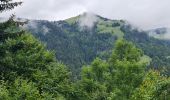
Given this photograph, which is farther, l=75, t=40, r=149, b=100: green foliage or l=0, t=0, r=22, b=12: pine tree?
l=75, t=40, r=149, b=100: green foliage

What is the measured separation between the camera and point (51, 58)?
5800 cm

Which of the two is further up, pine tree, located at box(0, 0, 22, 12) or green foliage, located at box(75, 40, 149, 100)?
pine tree, located at box(0, 0, 22, 12)

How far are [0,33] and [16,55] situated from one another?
46.8 feet

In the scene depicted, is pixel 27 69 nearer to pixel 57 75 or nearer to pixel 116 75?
pixel 57 75

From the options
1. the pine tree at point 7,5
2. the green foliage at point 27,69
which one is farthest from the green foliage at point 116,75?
the pine tree at point 7,5

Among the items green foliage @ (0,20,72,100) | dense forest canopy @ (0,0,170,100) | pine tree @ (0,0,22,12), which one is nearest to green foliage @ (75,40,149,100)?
dense forest canopy @ (0,0,170,100)

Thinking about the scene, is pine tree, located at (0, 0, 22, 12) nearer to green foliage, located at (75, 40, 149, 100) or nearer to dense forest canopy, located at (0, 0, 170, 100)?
dense forest canopy, located at (0, 0, 170, 100)

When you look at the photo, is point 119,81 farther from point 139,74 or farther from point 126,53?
point 126,53

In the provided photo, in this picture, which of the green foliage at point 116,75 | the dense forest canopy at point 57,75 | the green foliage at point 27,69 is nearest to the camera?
the green foliage at point 27,69

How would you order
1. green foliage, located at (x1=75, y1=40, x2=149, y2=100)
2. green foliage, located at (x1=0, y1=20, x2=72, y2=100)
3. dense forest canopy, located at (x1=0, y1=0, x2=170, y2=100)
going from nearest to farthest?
green foliage, located at (x1=0, y1=20, x2=72, y2=100) → dense forest canopy, located at (x1=0, y1=0, x2=170, y2=100) → green foliage, located at (x1=75, y1=40, x2=149, y2=100)

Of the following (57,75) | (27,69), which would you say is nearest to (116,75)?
(57,75)

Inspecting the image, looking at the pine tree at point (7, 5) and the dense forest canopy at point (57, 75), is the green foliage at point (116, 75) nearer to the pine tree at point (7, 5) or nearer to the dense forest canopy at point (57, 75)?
the dense forest canopy at point (57, 75)

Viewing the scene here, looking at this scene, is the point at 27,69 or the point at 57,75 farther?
the point at 57,75

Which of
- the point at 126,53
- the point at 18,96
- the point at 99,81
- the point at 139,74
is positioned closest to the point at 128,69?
the point at 139,74
